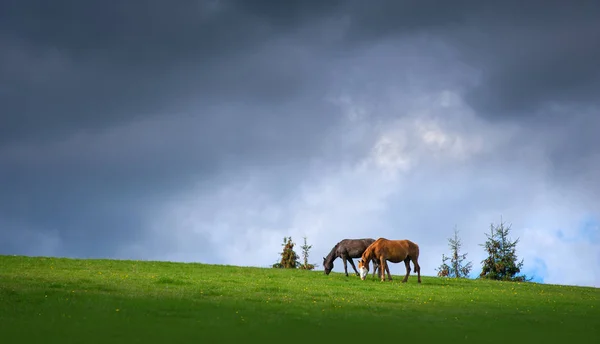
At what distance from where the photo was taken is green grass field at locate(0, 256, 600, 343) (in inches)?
619

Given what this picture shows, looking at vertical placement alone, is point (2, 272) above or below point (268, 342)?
above

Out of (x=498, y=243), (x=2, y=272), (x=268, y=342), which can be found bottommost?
(x=268, y=342)

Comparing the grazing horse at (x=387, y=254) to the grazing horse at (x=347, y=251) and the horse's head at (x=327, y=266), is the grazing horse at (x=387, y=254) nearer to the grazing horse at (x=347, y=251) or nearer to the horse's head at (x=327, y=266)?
the grazing horse at (x=347, y=251)

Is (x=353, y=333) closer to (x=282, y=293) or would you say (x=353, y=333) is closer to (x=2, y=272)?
(x=282, y=293)

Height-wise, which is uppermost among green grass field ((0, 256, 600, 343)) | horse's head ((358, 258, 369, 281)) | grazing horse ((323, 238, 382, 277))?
grazing horse ((323, 238, 382, 277))

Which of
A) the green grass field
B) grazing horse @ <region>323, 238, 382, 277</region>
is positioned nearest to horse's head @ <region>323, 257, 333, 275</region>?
grazing horse @ <region>323, 238, 382, 277</region>

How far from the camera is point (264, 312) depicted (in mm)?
18953

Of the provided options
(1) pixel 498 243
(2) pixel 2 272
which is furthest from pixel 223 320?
(1) pixel 498 243

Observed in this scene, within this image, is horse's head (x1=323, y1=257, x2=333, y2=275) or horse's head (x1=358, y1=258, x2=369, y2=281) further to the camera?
horse's head (x1=323, y1=257, x2=333, y2=275)

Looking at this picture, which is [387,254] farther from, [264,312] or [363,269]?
[264,312]

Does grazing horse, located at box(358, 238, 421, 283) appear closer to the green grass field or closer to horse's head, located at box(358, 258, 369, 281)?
horse's head, located at box(358, 258, 369, 281)

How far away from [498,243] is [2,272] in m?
42.5

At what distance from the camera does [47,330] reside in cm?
1541

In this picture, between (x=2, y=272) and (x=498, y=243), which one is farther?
(x=498, y=243)
